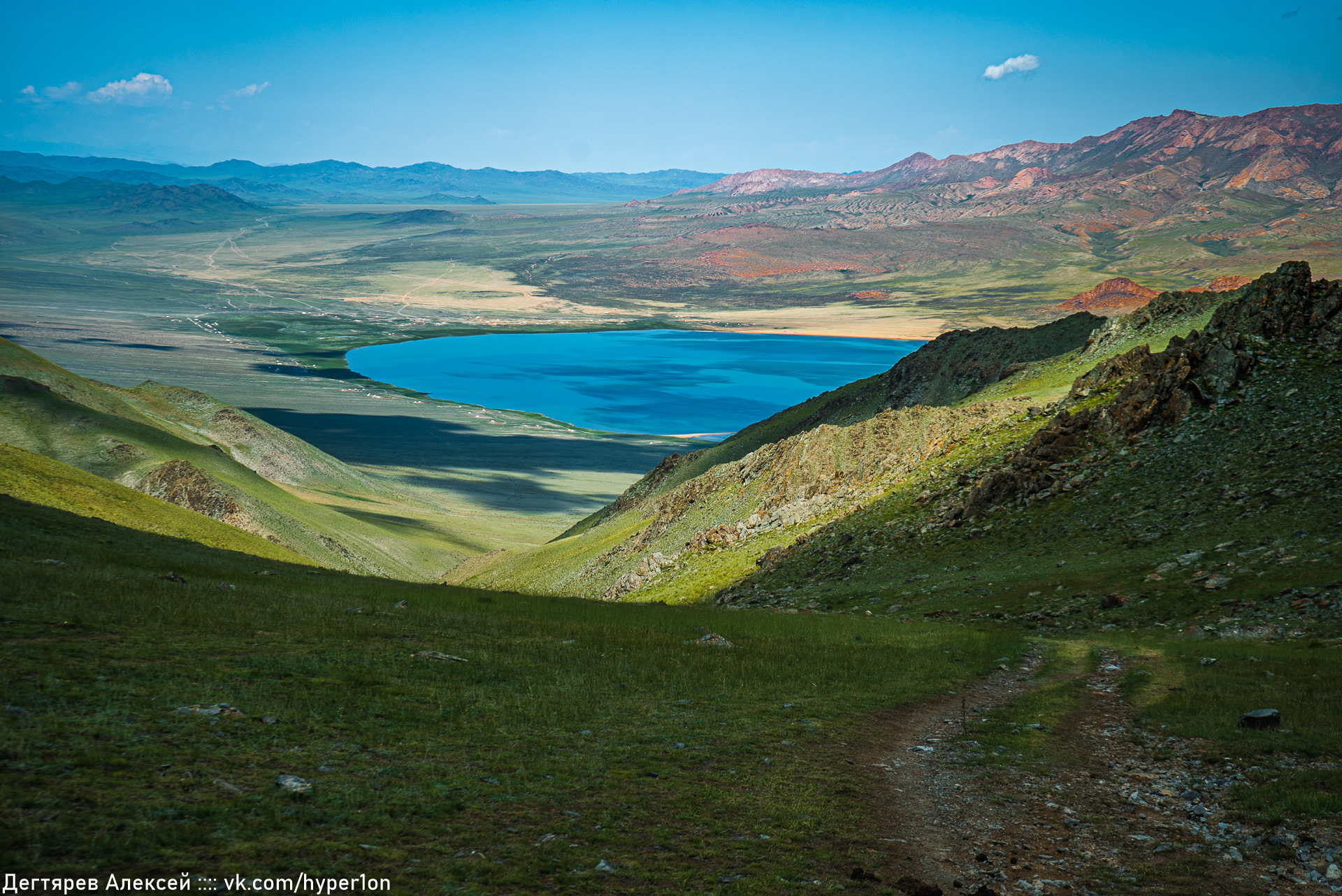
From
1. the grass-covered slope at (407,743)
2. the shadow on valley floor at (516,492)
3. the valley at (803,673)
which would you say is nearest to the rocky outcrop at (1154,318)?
the valley at (803,673)

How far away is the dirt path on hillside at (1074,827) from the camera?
9.24 m

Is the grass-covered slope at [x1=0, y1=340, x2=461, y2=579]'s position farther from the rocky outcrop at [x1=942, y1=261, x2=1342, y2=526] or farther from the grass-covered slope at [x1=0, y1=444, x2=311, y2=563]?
the rocky outcrop at [x1=942, y1=261, x2=1342, y2=526]

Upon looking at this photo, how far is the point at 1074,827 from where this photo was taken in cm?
1092

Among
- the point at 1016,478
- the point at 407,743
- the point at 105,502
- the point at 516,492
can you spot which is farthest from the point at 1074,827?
the point at 516,492

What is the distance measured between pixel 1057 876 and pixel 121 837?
9.95 meters

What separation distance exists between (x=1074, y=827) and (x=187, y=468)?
191 ft

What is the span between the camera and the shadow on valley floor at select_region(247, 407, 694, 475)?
142 metres

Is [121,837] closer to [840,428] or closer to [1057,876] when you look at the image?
[1057,876]

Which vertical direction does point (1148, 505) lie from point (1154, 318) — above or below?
below

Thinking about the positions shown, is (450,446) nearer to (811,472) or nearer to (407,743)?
(811,472)

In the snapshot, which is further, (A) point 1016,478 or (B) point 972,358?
(B) point 972,358

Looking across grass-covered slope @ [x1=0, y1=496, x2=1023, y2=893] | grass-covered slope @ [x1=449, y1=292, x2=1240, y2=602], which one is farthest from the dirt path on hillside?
grass-covered slope @ [x1=449, y1=292, x2=1240, y2=602]

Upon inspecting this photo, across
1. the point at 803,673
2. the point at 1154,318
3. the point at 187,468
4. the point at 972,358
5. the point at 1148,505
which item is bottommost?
the point at 803,673

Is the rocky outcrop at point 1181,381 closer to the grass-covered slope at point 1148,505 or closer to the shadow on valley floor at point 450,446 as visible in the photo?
the grass-covered slope at point 1148,505
